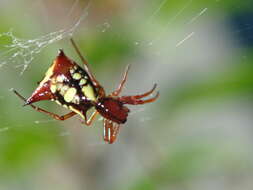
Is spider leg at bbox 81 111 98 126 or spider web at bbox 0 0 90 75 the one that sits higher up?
spider web at bbox 0 0 90 75

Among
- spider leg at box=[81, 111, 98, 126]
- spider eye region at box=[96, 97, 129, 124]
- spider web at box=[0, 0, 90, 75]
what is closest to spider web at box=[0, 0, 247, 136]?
spider web at box=[0, 0, 90, 75]

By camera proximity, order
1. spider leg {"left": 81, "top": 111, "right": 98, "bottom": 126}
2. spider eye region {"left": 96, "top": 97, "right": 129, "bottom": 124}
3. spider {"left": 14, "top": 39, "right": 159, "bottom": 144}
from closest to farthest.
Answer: spider {"left": 14, "top": 39, "right": 159, "bottom": 144}
spider leg {"left": 81, "top": 111, "right": 98, "bottom": 126}
spider eye region {"left": 96, "top": 97, "right": 129, "bottom": 124}

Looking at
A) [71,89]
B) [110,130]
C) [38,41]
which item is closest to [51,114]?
[71,89]

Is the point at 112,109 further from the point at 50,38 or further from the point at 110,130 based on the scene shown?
the point at 50,38

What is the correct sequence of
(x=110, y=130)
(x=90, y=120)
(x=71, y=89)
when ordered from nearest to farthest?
1. (x=71, y=89)
2. (x=90, y=120)
3. (x=110, y=130)

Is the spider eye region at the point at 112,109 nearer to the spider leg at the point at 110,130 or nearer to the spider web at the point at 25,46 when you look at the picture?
the spider leg at the point at 110,130

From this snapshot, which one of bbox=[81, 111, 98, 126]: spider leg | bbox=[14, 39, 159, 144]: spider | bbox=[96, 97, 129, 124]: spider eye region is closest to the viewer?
bbox=[14, 39, 159, 144]: spider

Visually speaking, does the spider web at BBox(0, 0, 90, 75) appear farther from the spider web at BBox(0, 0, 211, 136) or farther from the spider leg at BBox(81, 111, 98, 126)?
the spider leg at BBox(81, 111, 98, 126)

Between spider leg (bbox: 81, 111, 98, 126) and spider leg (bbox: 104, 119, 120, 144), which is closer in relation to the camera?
spider leg (bbox: 81, 111, 98, 126)

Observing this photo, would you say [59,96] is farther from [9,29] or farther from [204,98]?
[204,98]

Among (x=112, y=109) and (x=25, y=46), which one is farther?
(x=112, y=109)

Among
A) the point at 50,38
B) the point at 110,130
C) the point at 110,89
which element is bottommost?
the point at 110,130
